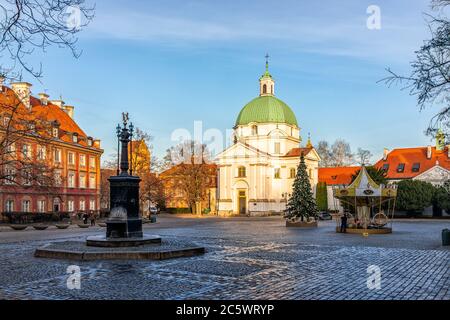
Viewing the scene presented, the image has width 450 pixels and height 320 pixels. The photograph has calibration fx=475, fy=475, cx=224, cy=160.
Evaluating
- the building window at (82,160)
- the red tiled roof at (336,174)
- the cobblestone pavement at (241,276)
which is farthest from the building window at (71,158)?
the red tiled roof at (336,174)

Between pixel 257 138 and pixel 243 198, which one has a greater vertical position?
pixel 257 138

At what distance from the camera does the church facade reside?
76.9 meters

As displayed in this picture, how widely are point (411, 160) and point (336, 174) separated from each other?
47.5 ft

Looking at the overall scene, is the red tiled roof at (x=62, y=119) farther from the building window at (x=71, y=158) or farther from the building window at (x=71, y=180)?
the building window at (x=71, y=180)

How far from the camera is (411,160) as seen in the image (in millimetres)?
77812

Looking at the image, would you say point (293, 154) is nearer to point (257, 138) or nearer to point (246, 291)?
point (257, 138)

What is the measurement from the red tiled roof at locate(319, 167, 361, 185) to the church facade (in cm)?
613

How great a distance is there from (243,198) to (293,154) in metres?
11.0

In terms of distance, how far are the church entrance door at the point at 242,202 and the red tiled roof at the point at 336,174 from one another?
17881 mm

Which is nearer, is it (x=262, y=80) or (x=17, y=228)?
(x=17, y=228)

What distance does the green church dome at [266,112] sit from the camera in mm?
79938

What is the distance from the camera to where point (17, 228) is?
36.2 meters
